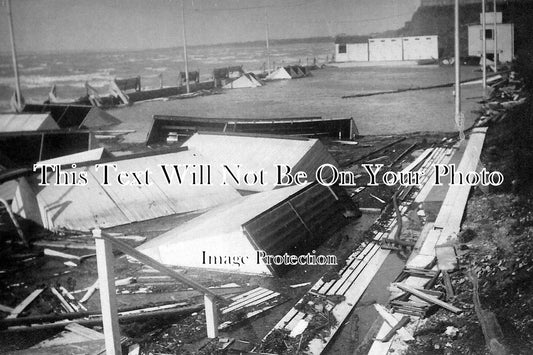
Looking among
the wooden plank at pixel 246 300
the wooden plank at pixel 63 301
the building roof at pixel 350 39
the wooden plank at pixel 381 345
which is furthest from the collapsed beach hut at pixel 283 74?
the wooden plank at pixel 381 345

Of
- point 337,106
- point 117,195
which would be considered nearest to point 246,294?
point 117,195

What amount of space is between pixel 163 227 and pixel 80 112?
16119 mm

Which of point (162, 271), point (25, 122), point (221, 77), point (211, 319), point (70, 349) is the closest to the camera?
point (162, 271)

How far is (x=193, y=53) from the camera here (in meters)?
108

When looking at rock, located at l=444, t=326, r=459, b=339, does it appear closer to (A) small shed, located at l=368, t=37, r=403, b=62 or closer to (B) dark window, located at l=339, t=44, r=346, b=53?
(A) small shed, located at l=368, t=37, r=403, b=62

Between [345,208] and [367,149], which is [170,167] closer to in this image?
[345,208]

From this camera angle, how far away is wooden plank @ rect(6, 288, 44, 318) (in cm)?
705

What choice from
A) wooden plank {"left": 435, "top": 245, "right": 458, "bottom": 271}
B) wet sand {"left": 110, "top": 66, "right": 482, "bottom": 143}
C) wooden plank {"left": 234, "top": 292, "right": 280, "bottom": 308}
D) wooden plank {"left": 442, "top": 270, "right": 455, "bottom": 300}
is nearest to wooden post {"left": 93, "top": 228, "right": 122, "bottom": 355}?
wooden plank {"left": 234, "top": 292, "right": 280, "bottom": 308}

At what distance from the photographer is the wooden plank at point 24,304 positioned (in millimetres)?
7052

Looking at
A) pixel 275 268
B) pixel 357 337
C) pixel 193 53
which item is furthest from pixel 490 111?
pixel 193 53

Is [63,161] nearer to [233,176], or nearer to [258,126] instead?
[233,176]

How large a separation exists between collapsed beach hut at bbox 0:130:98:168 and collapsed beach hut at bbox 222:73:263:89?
24.3 metres

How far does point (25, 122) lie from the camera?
1925 centimetres

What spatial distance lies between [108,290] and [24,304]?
3685 mm
